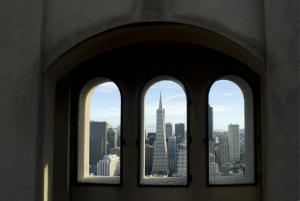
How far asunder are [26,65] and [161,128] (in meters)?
3.25

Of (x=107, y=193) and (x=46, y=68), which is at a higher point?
(x=46, y=68)

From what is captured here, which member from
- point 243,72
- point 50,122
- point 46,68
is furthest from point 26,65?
point 243,72

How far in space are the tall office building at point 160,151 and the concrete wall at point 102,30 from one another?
117 inches

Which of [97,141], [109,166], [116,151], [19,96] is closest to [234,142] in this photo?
[116,151]

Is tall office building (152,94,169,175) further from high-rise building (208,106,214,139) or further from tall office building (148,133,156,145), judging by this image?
high-rise building (208,106,214,139)

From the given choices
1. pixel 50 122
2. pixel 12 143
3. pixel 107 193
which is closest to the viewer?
pixel 12 143

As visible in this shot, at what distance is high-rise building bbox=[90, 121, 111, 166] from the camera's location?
24.2 ft

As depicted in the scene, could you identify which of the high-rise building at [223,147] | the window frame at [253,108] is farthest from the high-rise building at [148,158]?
the high-rise building at [223,147]

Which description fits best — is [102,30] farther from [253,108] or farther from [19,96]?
[253,108]

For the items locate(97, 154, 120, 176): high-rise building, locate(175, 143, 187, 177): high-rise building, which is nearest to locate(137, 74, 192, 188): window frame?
locate(175, 143, 187, 177): high-rise building

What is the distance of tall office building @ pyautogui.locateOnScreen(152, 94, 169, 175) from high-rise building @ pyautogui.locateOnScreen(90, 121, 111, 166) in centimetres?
95

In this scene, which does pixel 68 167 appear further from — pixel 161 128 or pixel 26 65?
pixel 26 65

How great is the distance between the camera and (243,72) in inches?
276

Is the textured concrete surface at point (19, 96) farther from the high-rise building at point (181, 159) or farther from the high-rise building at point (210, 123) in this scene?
the high-rise building at point (210, 123)
